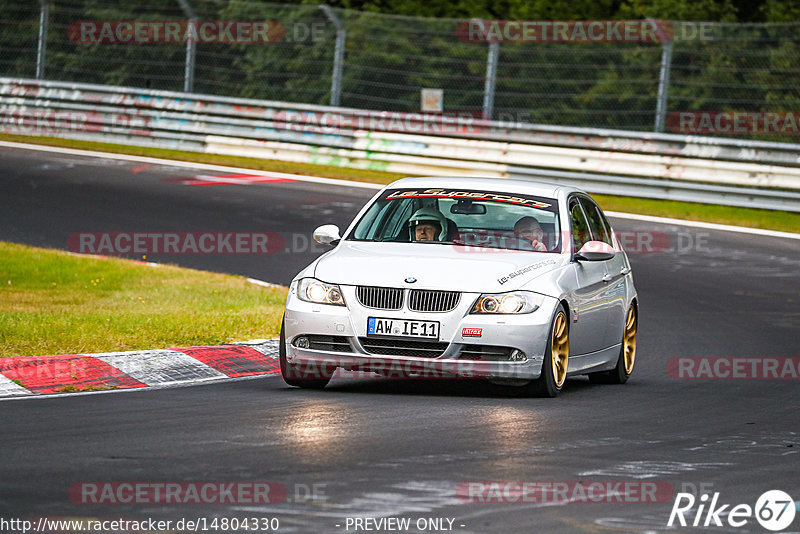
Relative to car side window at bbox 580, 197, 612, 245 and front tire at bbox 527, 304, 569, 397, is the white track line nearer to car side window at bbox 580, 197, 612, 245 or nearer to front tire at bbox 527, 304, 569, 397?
car side window at bbox 580, 197, 612, 245

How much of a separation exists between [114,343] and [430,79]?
15510mm

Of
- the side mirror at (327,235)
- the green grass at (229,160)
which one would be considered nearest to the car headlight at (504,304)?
the side mirror at (327,235)

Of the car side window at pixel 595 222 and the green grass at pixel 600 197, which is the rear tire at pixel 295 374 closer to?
the car side window at pixel 595 222

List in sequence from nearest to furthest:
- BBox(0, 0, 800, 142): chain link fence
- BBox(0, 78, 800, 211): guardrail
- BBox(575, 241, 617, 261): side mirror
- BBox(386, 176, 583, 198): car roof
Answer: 1. BBox(575, 241, 617, 261): side mirror
2. BBox(386, 176, 583, 198): car roof
3. BBox(0, 78, 800, 211): guardrail
4. BBox(0, 0, 800, 142): chain link fence

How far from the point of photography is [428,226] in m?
10.6

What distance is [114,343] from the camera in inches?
431

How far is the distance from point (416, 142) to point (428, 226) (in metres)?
14.6

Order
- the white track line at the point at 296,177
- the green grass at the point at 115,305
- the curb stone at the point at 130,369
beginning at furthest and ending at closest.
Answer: the white track line at the point at 296,177
the green grass at the point at 115,305
the curb stone at the point at 130,369

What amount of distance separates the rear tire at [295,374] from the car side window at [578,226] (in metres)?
2.10

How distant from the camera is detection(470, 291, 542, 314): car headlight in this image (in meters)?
9.34

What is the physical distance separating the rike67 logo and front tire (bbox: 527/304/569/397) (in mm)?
3106

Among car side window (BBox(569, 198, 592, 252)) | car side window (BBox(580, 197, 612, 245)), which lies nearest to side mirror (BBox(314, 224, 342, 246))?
car side window (BBox(569, 198, 592, 252))

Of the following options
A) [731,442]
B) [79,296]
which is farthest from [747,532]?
[79,296]

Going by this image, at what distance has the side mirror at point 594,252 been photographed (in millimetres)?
10297
